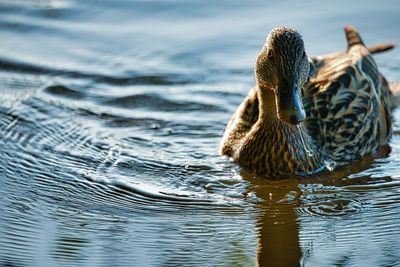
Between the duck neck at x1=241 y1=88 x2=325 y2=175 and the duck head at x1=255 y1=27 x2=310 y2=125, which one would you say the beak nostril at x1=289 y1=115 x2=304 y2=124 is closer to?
the duck head at x1=255 y1=27 x2=310 y2=125

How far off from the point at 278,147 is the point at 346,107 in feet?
2.77

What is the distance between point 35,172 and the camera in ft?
26.9

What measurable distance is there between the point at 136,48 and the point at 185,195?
4.14 m

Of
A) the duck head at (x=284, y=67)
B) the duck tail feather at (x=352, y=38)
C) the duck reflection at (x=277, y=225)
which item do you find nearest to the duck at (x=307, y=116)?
the duck head at (x=284, y=67)

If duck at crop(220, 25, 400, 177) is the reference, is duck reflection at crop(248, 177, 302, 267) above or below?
below

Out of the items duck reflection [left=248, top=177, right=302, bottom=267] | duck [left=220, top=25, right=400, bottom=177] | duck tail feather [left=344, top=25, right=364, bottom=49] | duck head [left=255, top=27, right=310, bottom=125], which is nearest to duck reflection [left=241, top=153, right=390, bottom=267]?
duck reflection [left=248, top=177, right=302, bottom=267]

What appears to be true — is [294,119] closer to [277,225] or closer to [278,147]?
[277,225]

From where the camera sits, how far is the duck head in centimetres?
747

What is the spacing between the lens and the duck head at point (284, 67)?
747 cm

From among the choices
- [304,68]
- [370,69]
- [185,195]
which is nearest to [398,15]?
[370,69]

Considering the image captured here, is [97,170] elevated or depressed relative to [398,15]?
depressed

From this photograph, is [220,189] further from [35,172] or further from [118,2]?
[118,2]

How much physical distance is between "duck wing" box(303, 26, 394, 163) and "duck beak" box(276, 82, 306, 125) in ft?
3.89

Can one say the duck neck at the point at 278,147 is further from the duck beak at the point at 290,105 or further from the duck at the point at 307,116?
the duck beak at the point at 290,105
